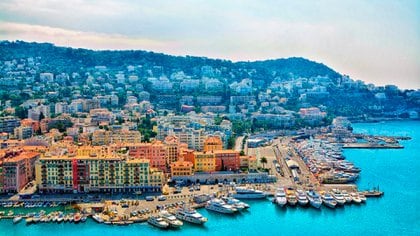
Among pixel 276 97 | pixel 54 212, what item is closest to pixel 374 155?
pixel 54 212

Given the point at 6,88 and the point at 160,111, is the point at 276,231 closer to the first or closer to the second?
the point at 160,111

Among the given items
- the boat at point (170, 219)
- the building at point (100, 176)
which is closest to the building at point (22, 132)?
the building at point (100, 176)

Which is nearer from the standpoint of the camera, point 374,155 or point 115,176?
point 115,176

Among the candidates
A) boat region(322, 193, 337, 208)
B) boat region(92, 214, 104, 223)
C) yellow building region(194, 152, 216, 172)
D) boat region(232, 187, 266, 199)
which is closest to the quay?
yellow building region(194, 152, 216, 172)

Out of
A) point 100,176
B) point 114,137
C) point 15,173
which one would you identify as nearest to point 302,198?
point 100,176

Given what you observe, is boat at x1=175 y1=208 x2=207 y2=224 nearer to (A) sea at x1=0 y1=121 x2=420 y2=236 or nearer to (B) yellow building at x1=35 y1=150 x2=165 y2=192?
(A) sea at x1=0 y1=121 x2=420 y2=236

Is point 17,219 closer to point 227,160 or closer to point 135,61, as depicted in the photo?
point 227,160
